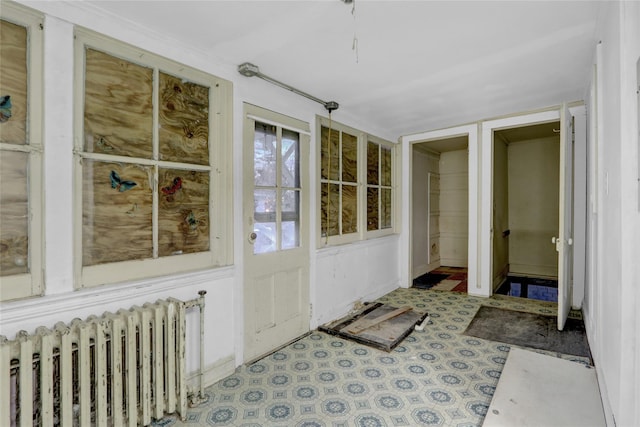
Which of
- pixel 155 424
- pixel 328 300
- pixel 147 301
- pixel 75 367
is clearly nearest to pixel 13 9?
pixel 147 301

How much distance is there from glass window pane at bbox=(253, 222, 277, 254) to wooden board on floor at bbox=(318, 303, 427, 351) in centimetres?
112

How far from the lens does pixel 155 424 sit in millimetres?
1867

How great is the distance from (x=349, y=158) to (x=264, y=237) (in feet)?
5.40

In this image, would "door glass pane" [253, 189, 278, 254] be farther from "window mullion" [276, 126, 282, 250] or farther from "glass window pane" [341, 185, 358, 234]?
"glass window pane" [341, 185, 358, 234]

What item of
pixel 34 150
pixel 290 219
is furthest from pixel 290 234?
pixel 34 150

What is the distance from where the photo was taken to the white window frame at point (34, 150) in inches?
61.4

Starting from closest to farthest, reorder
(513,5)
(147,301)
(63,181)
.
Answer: (63,181) < (513,5) < (147,301)

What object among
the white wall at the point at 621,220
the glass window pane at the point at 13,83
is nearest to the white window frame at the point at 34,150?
the glass window pane at the point at 13,83

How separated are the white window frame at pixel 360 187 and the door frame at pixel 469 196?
0.15 meters

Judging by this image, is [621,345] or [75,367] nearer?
[621,345]

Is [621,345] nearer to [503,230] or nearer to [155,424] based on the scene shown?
[155,424]

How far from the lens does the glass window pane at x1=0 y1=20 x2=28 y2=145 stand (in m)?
1.49

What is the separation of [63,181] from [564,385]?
338 centimetres

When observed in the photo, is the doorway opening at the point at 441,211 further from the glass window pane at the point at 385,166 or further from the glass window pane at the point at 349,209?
the glass window pane at the point at 349,209
